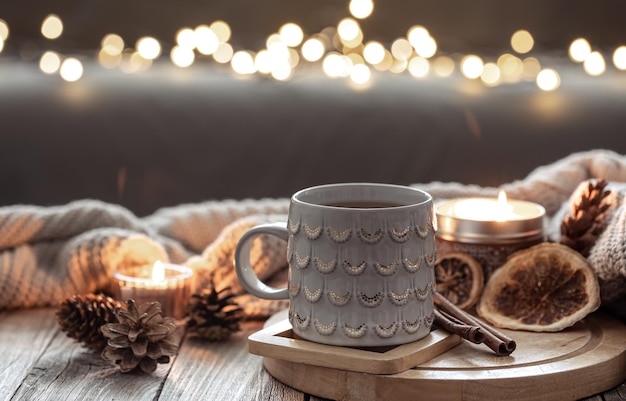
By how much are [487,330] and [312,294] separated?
158mm

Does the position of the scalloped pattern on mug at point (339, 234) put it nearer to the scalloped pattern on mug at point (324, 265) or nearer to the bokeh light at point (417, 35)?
the scalloped pattern on mug at point (324, 265)

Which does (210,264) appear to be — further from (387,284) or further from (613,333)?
(613,333)

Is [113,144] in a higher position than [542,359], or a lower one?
higher

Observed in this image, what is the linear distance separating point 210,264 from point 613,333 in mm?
419

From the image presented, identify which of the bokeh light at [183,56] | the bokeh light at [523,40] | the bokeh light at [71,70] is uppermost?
the bokeh light at [523,40]

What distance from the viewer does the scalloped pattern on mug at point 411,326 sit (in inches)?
26.2

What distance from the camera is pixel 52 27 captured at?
76.9 inches

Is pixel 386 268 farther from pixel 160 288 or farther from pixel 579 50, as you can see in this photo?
pixel 579 50

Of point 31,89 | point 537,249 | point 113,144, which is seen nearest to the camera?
point 537,249

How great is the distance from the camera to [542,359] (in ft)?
2.18

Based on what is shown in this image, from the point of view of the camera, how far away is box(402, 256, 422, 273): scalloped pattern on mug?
0.66 meters

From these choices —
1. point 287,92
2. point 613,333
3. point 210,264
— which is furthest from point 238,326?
point 287,92

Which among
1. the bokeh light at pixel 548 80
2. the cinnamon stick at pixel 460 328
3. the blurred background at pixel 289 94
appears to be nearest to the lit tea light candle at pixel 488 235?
the cinnamon stick at pixel 460 328

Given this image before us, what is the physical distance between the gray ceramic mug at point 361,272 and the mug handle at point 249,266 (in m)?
0.03
